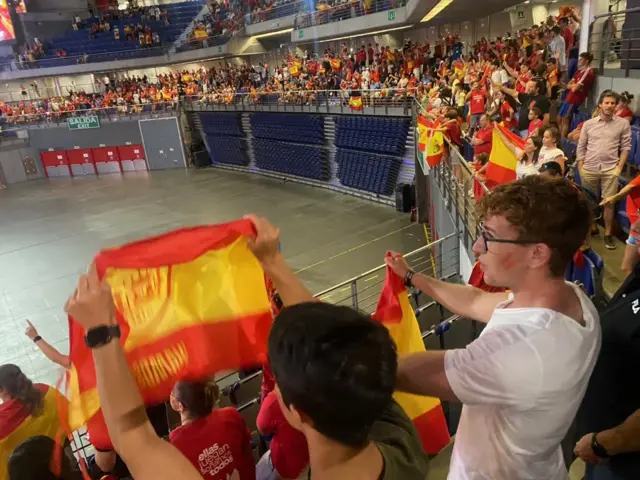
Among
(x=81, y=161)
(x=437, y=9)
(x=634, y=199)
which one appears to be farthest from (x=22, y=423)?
(x=81, y=161)

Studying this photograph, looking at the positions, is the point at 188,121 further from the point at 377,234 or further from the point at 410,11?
the point at 377,234

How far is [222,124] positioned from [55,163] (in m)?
9.45

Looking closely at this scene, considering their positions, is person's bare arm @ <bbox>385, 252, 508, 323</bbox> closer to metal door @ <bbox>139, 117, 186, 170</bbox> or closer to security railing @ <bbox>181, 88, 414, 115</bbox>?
security railing @ <bbox>181, 88, 414, 115</bbox>

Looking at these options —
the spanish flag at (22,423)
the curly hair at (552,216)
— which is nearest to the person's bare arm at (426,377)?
the curly hair at (552,216)

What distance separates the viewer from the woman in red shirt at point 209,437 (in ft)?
6.01

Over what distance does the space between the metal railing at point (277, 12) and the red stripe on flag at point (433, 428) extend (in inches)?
822

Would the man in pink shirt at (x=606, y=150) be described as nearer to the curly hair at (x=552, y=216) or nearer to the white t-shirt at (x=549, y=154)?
the white t-shirt at (x=549, y=154)

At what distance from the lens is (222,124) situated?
22.6 meters

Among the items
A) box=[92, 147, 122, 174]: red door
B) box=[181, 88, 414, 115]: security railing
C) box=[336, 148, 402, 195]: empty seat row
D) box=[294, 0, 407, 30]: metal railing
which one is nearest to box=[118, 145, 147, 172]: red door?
box=[92, 147, 122, 174]: red door

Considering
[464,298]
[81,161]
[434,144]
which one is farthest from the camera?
[81,161]

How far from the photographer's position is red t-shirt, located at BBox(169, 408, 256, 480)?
1.83 metres

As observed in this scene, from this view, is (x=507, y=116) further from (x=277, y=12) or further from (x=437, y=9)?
(x=277, y=12)

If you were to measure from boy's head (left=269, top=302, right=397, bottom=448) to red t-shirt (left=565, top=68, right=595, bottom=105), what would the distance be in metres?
6.89

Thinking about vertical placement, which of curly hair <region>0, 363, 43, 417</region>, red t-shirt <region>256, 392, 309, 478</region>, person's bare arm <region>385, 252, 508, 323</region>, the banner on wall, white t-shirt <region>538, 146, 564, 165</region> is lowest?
curly hair <region>0, 363, 43, 417</region>
